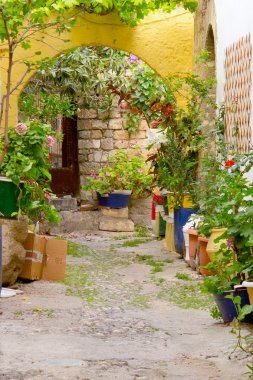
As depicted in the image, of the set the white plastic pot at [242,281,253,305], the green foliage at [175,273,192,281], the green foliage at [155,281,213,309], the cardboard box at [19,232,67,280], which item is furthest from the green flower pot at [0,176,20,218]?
the white plastic pot at [242,281,253,305]

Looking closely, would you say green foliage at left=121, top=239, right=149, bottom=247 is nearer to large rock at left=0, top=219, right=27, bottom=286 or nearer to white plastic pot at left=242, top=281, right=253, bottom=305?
large rock at left=0, top=219, right=27, bottom=286

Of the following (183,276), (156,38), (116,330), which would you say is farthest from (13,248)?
(156,38)

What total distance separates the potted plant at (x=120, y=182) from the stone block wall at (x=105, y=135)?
34 centimetres

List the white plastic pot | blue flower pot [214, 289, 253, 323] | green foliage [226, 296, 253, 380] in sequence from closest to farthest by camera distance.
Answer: green foliage [226, 296, 253, 380] < the white plastic pot < blue flower pot [214, 289, 253, 323]

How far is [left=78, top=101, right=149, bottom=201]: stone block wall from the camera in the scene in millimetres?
15164

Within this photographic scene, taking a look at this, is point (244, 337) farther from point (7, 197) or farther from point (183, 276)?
point (183, 276)

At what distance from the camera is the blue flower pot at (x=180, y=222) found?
33.0ft

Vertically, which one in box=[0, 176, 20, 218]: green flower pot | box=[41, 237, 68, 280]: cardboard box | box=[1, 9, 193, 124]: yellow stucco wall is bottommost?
box=[41, 237, 68, 280]: cardboard box

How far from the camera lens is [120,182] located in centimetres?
1467

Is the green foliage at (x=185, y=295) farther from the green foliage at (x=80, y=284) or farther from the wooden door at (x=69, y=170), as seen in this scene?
the wooden door at (x=69, y=170)

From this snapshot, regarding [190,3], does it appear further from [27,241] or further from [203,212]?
[27,241]

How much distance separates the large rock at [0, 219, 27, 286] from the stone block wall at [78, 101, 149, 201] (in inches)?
300

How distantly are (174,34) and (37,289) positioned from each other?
529 centimetres

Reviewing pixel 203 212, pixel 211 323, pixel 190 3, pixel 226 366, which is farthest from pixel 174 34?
pixel 226 366
